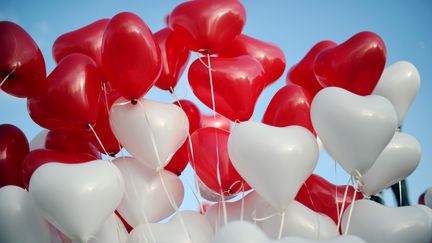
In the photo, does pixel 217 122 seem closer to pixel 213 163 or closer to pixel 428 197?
pixel 213 163

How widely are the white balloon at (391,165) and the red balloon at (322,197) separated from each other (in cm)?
12

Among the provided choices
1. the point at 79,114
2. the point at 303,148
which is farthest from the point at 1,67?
the point at 303,148

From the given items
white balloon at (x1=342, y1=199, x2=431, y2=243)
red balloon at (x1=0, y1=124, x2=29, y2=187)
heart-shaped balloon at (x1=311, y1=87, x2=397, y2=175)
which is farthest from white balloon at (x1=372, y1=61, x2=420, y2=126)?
Answer: red balloon at (x1=0, y1=124, x2=29, y2=187)

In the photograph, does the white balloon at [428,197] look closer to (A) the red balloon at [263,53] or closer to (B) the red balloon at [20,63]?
(A) the red balloon at [263,53]

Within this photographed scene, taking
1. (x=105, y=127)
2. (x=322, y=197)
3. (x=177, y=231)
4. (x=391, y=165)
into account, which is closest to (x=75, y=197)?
(x=177, y=231)

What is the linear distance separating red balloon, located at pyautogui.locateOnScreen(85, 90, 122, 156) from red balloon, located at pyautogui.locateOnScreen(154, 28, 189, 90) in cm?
21

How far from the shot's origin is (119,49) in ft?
5.64

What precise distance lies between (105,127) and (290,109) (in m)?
0.80

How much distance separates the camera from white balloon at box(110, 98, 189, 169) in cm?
175

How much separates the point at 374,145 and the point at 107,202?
953mm

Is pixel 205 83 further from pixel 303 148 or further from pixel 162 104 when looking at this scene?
pixel 303 148

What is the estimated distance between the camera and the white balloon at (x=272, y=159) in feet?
5.19

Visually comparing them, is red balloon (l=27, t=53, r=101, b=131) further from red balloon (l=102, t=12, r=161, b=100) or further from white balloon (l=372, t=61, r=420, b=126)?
white balloon (l=372, t=61, r=420, b=126)

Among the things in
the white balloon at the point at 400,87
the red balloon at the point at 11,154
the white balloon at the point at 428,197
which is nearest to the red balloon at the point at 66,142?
the red balloon at the point at 11,154
